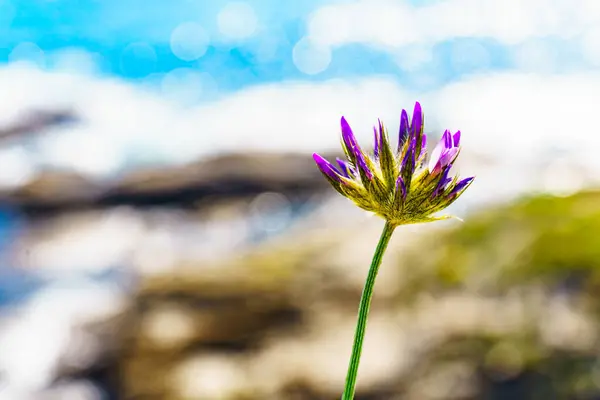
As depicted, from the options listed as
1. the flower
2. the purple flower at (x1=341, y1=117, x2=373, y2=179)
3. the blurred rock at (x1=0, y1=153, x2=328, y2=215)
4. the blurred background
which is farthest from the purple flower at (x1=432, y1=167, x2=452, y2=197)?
the blurred rock at (x1=0, y1=153, x2=328, y2=215)

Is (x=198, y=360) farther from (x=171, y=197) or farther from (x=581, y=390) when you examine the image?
(x=171, y=197)

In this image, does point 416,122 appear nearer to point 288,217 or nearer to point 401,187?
point 401,187

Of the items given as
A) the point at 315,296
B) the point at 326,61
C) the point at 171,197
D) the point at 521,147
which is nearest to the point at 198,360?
the point at 315,296

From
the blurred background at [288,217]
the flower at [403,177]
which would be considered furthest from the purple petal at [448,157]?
the blurred background at [288,217]

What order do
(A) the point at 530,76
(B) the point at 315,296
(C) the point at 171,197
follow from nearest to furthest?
(B) the point at 315,296 → (C) the point at 171,197 → (A) the point at 530,76

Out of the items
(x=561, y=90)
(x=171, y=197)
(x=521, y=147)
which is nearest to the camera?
(x=171, y=197)

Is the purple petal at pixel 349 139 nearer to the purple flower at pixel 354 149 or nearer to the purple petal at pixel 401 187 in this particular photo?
the purple flower at pixel 354 149

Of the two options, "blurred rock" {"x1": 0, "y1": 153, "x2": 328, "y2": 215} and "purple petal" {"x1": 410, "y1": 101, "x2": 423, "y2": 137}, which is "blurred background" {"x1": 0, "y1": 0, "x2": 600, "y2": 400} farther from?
"purple petal" {"x1": 410, "y1": 101, "x2": 423, "y2": 137}
